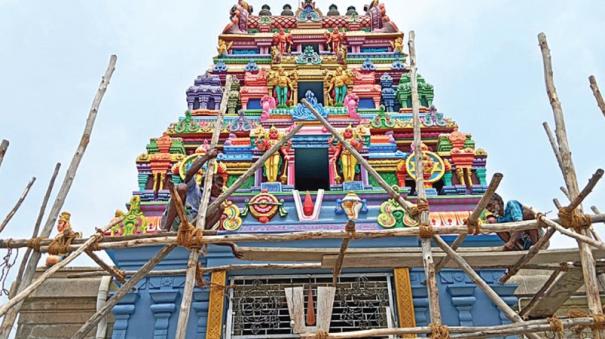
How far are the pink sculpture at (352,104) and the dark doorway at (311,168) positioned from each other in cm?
113

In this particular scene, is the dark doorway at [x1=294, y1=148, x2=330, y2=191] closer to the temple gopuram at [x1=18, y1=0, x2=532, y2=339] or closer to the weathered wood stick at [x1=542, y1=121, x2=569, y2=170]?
the temple gopuram at [x1=18, y1=0, x2=532, y2=339]

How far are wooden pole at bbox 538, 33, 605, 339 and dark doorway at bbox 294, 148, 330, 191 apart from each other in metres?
4.32

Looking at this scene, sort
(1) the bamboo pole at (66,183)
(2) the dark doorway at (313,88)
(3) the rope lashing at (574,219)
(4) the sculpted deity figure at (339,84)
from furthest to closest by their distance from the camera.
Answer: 1. (2) the dark doorway at (313,88)
2. (4) the sculpted deity figure at (339,84)
3. (3) the rope lashing at (574,219)
4. (1) the bamboo pole at (66,183)

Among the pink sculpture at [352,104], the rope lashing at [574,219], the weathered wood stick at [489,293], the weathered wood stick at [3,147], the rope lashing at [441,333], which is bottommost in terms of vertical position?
the rope lashing at [441,333]

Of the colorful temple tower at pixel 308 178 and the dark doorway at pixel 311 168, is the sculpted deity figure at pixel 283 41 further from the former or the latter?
the dark doorway at pixel 311 168

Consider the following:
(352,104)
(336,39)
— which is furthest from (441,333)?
(336,39)

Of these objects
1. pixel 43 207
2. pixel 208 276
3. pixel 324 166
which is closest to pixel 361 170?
pixel 324 166

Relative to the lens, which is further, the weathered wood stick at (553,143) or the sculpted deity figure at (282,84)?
the sculpted deity figure at (282,84)

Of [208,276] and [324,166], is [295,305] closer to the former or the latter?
[208,276]

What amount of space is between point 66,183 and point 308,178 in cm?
→ 565

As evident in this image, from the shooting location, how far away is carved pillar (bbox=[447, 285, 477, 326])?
7637 mm

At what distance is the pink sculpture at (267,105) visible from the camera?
10797 millimetres

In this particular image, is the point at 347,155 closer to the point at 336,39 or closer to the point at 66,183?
the point at 66,183

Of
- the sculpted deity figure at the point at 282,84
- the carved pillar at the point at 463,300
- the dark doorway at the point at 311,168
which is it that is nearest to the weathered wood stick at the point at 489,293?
the carved pillar at the point at 463,300
